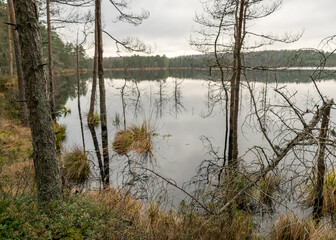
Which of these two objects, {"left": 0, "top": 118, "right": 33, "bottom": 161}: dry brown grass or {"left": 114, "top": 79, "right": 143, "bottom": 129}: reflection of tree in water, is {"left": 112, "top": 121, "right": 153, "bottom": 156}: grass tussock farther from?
{"left": 0, "top": 118, "right": 33, "bottom": 161}: dry brown grass

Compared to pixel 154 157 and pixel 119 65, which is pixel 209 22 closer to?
pixel 154 157

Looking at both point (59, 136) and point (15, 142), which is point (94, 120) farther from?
point (15, 142)

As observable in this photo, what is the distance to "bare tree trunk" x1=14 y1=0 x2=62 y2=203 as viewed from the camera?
8.53 feet

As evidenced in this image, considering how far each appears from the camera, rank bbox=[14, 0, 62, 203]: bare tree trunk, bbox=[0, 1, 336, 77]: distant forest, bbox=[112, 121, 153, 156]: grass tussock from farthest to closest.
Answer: bbox=[112, 121, 153, 156]: grass tussock, bbox=[0, 1, 336, 77]: distant forest, bbox=[14, 0, 62, 203]: bare tree trunk

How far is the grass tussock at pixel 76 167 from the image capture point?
6.22 metres

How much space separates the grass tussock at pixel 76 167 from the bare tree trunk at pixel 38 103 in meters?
3.30

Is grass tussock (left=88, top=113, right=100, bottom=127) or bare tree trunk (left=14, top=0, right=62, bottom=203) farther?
grass tussock (left=88, top=113, right=100, bottom=127)

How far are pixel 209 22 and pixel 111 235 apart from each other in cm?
741

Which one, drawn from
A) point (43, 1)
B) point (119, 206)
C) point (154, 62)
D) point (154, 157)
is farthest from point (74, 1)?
point (154, 62)

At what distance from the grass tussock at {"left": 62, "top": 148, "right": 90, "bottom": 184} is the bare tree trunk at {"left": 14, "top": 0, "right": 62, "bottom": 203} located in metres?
3.30

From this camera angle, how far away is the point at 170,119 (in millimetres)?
15625

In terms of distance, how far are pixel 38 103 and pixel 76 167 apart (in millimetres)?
4157

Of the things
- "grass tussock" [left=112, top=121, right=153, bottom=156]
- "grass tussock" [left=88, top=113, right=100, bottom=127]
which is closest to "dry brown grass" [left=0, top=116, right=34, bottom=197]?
"grass tussock" [left=112, top=121, right=153, bottom=156]

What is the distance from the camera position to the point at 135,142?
351 inches
